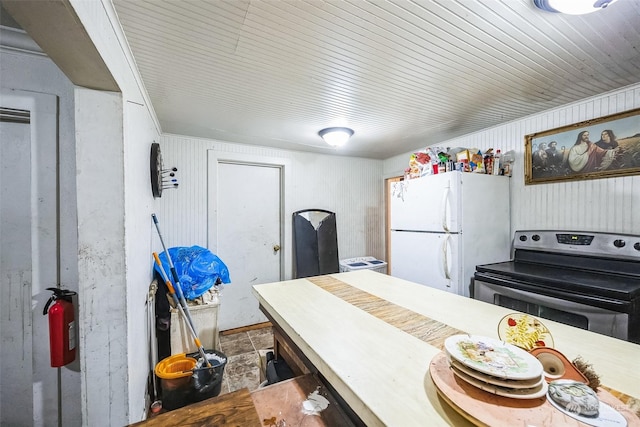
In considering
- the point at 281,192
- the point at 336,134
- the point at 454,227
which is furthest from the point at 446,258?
the point at 281,192

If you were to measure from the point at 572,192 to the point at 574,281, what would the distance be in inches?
36.6

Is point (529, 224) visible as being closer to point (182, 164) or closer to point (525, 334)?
point (525, 334)

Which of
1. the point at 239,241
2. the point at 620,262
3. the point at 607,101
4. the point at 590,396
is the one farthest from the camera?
the point at 239,241

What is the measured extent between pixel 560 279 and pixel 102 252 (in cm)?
261

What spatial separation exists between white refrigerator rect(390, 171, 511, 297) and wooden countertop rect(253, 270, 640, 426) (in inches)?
39.9

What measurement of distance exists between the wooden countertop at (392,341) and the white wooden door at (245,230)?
1853 millimetres

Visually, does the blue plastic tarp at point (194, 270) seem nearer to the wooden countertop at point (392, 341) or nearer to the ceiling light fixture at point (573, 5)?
the wooden countertop at point (392, 341)

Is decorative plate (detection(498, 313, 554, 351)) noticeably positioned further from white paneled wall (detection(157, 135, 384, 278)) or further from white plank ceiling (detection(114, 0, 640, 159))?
white paneled wall (detection(157, 135, 384, 278))

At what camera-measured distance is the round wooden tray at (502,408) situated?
1.67 ft

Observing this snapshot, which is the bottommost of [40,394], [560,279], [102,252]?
[40,394]

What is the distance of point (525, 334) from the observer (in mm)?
806

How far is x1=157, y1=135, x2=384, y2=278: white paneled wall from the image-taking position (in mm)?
2941

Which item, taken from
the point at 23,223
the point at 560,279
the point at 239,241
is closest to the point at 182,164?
the point at 239,241

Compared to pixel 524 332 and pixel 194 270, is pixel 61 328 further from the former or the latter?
pixel 524 332
